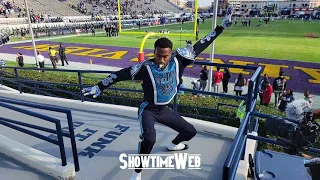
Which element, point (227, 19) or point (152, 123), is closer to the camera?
point (152, 123)

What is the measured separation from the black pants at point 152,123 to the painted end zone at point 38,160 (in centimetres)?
96

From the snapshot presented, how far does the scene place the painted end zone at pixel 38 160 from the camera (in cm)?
351

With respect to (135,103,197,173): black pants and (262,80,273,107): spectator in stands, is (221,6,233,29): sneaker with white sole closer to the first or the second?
(135,103,197,173): black pants

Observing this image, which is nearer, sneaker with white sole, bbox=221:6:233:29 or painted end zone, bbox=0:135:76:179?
painted end zone, bbox=0:135:76:179

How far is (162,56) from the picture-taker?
138 inches

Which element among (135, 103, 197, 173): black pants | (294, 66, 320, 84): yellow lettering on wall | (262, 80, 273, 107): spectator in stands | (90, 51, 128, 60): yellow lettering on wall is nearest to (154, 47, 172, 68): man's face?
(135, 103, 197, 173): black pants

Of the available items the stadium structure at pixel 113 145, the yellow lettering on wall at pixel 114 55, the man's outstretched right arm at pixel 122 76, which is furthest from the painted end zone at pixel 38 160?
the yellow lettering on wall at pixel 114 55

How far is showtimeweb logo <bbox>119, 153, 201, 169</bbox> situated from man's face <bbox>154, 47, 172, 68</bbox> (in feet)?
4.77

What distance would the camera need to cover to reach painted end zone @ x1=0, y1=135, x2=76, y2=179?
351 cm

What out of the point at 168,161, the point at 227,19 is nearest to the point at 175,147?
the point at 168,161

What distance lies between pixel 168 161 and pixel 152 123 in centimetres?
85

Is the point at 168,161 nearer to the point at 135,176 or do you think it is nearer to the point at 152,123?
the point at 135,176

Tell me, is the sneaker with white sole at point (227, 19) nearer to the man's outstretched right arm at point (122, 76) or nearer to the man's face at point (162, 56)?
the man's face at point (162, 56)

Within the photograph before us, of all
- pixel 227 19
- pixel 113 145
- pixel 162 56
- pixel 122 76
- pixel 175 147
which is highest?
pixel 227 19
